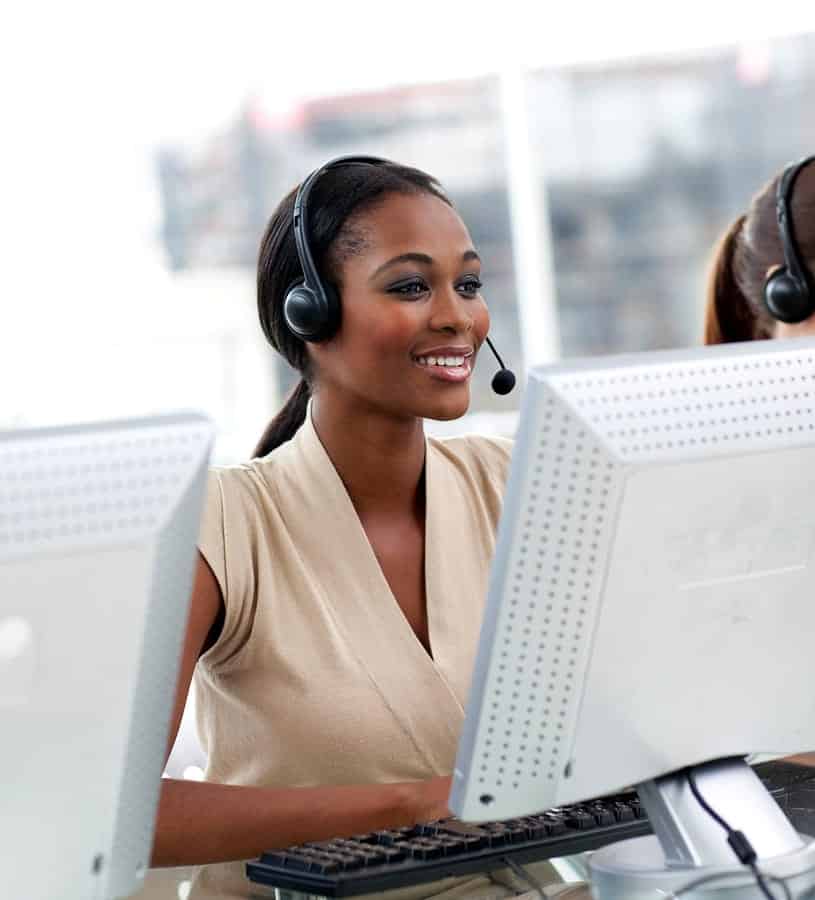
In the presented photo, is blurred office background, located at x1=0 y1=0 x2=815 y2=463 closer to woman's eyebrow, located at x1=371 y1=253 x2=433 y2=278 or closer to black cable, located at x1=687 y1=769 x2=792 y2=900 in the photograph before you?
woman's eyebrow, located at x1=371 y1=253 x2=433 y2=278

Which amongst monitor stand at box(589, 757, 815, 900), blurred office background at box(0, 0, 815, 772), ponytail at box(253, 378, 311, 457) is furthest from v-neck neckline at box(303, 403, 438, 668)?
blurred office background at box(0, 0, 815, 772)

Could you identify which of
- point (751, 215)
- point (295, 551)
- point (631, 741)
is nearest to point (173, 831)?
point (295, 551)

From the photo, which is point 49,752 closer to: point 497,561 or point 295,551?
point 497,561

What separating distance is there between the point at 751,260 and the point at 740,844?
1.38 m

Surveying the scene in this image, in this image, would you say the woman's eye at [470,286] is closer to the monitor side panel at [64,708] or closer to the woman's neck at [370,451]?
the woman's neck at [370,451]

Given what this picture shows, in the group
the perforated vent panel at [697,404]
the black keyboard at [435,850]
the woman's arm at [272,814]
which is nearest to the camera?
the perforated vent panel at [697,404]

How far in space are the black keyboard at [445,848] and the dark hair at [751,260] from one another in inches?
42.6

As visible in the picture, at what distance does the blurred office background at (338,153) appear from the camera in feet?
13.4

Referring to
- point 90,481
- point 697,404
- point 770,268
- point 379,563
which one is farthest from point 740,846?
point 770,268

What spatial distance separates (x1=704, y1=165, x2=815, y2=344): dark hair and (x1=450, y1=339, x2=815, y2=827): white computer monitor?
1.08 meters

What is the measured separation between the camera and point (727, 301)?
2.42 meters

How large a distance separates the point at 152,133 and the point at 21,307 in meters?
0.65

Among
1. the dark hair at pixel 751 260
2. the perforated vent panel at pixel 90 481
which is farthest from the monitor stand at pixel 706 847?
the dark hair at pixel 751 260

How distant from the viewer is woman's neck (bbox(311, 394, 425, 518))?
5.88 feet
